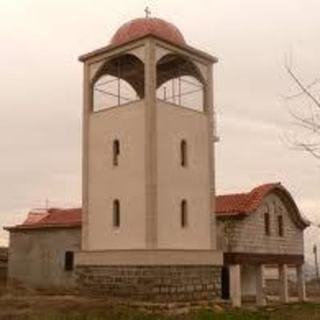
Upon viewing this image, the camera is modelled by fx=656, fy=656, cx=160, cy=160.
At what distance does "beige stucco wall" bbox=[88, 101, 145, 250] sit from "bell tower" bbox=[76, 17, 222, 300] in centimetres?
4

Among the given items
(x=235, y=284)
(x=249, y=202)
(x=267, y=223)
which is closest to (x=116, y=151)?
(x=249, y=202)

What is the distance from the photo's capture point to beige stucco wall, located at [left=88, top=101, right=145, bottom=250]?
24359mm

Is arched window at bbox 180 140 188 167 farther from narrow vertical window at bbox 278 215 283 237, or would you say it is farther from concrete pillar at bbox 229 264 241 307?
narrow vertical window at bbox 278 215 283 237

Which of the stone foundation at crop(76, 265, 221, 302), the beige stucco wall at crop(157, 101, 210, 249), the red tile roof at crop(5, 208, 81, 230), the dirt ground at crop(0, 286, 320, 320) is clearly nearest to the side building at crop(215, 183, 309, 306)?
the stone foundation at crop(76, 265, 221, 302)

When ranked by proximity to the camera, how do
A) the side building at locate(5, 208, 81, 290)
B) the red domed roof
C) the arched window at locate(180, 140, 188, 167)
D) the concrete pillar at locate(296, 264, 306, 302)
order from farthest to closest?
the side building at locate(5, 208, 81, 290)
the concrete pillar at locate(296, 264, 306, 302)
the arched window at locate(180, 140, 188, 167)
the red domed roof

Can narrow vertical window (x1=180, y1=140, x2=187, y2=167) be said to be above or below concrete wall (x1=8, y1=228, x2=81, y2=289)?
above

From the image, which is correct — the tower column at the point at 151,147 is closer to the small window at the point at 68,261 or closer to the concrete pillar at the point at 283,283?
the small window at the point at 68,261

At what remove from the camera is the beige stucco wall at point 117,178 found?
24.4 m

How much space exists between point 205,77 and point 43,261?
534 inches

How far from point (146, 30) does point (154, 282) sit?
9.56 m

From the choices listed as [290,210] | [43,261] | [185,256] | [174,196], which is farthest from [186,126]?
[43,261]

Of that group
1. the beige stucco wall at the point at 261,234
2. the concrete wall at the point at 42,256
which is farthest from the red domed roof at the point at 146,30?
the concrete wall at the point at 42,256

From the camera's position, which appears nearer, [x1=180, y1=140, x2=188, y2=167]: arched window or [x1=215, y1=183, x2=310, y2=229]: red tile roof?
[x1=180, y1=140, x2=188, y2=167]: arched window

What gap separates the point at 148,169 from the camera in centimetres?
2392
